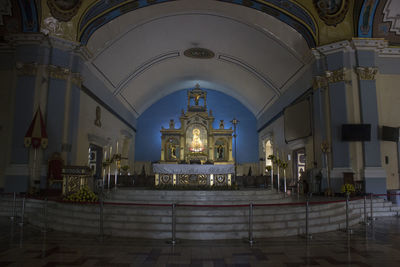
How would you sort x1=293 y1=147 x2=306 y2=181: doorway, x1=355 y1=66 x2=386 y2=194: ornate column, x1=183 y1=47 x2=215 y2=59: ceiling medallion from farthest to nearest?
x1=183 y1=47 x2=215 y2=59: ceiling medallion, x1=293 y1=147 x2=306 y2=181: doorway, x1=355 y1=66 x2=386 y2=194: ornate column

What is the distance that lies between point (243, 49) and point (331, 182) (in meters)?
8.04

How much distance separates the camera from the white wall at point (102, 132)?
37.3 ft

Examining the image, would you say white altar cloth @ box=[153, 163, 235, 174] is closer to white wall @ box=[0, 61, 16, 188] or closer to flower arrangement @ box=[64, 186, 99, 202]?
flower arrangement @ box=[64, 186, 99, 202]

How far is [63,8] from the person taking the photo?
1038 cm

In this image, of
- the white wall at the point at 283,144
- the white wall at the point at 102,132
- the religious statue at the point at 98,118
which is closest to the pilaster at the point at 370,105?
the white wall at the point at 283,144

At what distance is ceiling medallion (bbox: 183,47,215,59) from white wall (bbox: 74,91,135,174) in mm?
5387

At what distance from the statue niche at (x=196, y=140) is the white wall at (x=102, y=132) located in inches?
92.0

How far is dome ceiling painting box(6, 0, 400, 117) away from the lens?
1048 centimetres

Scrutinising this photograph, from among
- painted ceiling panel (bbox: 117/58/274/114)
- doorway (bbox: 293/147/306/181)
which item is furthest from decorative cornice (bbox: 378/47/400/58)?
painted ceiling panel (bbox: 117/58/274/114)

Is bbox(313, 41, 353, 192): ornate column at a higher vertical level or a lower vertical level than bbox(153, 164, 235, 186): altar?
higher

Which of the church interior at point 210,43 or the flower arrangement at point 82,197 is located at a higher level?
the church interior at point 210,43

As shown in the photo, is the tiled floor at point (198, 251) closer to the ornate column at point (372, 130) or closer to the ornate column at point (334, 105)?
the ornate column at point (372, 130)

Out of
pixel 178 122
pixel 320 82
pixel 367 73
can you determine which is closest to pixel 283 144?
pixel 320 82

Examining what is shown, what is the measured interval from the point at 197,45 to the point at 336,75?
7.62 metres
